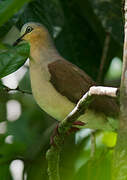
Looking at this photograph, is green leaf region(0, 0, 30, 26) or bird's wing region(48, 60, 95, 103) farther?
bird's wing region(48, 60, 95, 103)

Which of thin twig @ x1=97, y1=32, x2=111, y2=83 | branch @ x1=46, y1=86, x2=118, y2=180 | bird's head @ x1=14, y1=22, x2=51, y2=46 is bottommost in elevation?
branch @ x1=46, y1=86, x2=118, y2=180

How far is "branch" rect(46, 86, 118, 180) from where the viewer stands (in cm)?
179

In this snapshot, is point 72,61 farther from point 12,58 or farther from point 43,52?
point 12,58

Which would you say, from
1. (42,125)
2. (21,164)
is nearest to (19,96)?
(42,125)

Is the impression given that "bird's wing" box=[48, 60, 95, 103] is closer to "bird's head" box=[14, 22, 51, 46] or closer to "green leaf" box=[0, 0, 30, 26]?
"bird's head" box=[14, 22, 51, 46]

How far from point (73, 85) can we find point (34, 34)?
64cm

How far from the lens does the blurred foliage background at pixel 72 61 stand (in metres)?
2.86

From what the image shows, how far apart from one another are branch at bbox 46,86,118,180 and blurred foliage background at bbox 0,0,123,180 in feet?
0.36

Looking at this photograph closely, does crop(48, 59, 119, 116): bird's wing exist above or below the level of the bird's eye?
below

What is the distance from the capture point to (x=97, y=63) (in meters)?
3.93

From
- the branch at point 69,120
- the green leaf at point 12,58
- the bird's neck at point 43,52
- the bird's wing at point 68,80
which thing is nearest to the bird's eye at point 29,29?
the bird's neck at point 43,52

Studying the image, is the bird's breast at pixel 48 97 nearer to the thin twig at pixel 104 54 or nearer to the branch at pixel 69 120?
the branch at pixel 69 120

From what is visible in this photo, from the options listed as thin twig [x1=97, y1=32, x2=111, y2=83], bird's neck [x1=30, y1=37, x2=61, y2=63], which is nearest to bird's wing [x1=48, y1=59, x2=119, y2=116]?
bird's neck [x1=30, y1=37, x2=61, y2=63]

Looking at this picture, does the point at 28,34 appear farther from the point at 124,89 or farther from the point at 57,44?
the point at 124,89
